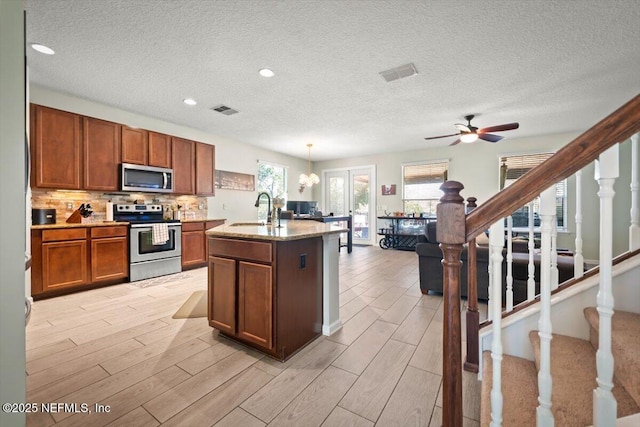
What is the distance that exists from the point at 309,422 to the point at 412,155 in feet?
22.5

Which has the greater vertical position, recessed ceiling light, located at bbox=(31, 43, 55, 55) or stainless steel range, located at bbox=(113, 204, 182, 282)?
recessed ceiling light, located at bbox=(31, 43, 55, 55)

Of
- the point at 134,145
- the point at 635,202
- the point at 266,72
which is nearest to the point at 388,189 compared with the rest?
the point at 266,72

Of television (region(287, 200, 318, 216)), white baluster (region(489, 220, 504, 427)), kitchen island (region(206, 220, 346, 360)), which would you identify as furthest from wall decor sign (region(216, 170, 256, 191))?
white baluster (region(489, 220, 504, 427))

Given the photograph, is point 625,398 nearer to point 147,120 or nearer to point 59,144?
point 59,144

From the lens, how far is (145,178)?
14.2 ft

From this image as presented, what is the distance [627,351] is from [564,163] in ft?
2.52

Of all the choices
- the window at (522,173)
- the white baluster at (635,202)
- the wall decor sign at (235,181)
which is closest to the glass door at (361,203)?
the wall decor sign at (235,181)

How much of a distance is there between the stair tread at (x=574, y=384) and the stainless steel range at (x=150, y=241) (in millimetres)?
4653

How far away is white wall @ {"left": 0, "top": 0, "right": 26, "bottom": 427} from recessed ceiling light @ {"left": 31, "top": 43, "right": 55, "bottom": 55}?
246cm

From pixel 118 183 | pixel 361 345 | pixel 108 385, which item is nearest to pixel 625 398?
pixel 361 345

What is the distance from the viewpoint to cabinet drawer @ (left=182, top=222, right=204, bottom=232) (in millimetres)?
4691

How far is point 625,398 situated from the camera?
938 mm

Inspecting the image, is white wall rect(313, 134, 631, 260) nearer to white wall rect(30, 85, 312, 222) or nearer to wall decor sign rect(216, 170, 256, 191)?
white wall rect(30, 85, 312, 222)

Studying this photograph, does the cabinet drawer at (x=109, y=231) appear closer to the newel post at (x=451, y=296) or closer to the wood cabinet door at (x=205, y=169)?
the wood cabinet door at (x=205, y=169)
